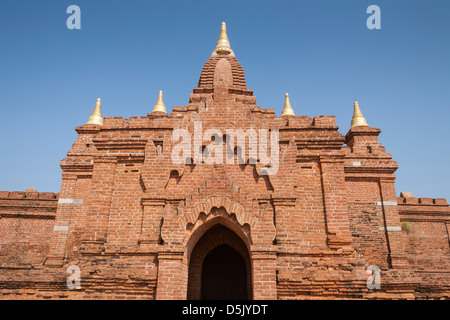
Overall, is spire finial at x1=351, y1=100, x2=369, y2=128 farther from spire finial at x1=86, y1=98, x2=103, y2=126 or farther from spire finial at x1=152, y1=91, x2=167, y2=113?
spire finial at x1=86, y1=98, x2=103, y2=126

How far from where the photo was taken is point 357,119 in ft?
65.7

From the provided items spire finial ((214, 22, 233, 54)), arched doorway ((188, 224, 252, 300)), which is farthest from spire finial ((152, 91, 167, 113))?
arched doorway ((188, 224, 252, 300))

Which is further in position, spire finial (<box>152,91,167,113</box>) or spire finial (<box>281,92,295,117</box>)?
spire finial (<box>281,92,295,117</box>)

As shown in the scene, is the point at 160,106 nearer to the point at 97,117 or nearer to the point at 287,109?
the point at 97,117

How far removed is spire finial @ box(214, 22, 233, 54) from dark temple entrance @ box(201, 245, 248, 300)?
35.0 ft

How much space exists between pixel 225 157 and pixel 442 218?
647 inches

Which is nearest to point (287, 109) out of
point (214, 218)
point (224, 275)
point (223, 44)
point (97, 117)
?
point (223, 44)

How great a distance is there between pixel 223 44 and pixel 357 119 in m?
8.31

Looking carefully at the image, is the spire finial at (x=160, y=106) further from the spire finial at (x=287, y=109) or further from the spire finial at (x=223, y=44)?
the spire finial at (x=287, y=109)

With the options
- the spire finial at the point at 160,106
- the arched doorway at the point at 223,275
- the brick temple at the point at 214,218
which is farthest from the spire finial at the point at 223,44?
the arched doorway at the point at 223,275

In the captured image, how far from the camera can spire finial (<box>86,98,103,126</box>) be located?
20.4 meters

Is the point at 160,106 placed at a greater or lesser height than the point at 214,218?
greater

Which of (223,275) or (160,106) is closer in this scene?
(223,275)
